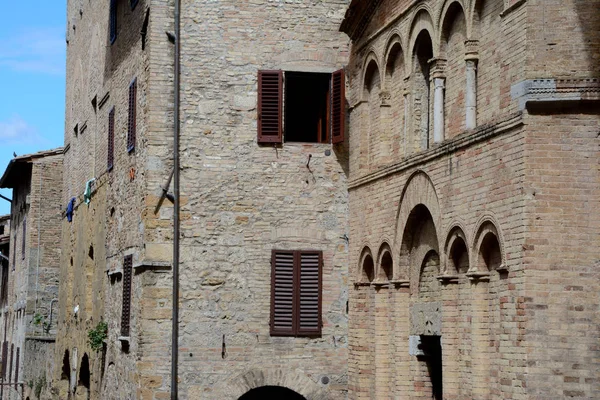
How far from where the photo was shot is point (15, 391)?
37938 mm

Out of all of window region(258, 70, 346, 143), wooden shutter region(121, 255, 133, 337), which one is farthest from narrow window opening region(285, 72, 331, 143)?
wooden shutter region(121, 255, 133, 337)

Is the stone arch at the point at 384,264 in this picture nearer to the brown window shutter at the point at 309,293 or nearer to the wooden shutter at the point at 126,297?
the brown window shutter at the point at 309,293

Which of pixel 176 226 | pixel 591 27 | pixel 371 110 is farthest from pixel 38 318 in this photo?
pixel 591 27

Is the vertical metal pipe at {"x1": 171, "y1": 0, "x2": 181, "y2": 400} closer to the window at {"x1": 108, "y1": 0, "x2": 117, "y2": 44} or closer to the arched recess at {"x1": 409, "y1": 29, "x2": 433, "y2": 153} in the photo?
the arched recess at {"x1": 409, "y1": 29, "x2": 433, "y2": 153}

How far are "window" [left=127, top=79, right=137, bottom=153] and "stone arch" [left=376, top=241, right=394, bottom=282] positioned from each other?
5.13m

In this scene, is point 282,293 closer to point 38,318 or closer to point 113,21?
point 113,21

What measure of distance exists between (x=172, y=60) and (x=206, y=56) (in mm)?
545

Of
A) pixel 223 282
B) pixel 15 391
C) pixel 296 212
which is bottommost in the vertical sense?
pixel 15 391

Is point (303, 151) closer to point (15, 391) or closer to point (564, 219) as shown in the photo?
point (564, 219)

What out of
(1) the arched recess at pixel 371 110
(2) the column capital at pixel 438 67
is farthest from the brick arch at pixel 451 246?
(1) the arched recess at pixel 371 110

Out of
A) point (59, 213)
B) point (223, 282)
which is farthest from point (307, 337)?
point (59, 213)

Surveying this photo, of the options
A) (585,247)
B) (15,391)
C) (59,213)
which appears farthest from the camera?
(15,391)

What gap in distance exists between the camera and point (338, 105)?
18984 millimetres

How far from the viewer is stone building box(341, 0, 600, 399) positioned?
40.3 feet
